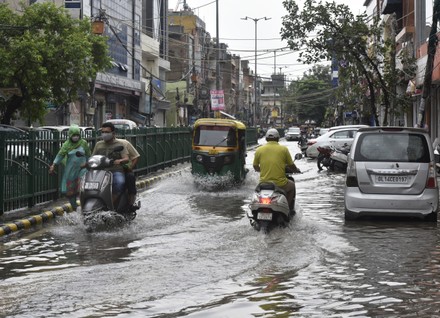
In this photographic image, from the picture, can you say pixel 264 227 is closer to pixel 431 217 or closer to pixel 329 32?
pixel 431 217

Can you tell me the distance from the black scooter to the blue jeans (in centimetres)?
17

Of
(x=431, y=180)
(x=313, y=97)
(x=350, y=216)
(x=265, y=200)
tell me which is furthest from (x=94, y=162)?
(x=313, y=97)

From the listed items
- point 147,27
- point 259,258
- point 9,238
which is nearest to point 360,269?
point 259,258

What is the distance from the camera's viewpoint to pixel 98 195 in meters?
11.6

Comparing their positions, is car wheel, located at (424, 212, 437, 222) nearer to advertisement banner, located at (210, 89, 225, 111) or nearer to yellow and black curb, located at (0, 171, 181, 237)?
yellow and black curb, located at (0, 171, 181, 237)

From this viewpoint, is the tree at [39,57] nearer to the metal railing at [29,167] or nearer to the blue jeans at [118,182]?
the metal railing at [29,167]

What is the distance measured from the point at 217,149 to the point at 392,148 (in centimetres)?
774

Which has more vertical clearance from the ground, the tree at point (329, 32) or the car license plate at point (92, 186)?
→ the tree at point (329, 32)

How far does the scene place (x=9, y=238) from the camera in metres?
11.5

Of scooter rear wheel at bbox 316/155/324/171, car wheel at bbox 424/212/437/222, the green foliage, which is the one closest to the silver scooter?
car wheel at bbox 424/212/437/222

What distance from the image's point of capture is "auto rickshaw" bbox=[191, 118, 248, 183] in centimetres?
Result: 1962

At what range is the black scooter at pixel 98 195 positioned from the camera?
11.6m

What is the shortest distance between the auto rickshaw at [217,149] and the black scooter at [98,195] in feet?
25.8

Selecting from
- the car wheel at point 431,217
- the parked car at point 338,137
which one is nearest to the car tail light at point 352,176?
the car wheel at point 431,217
